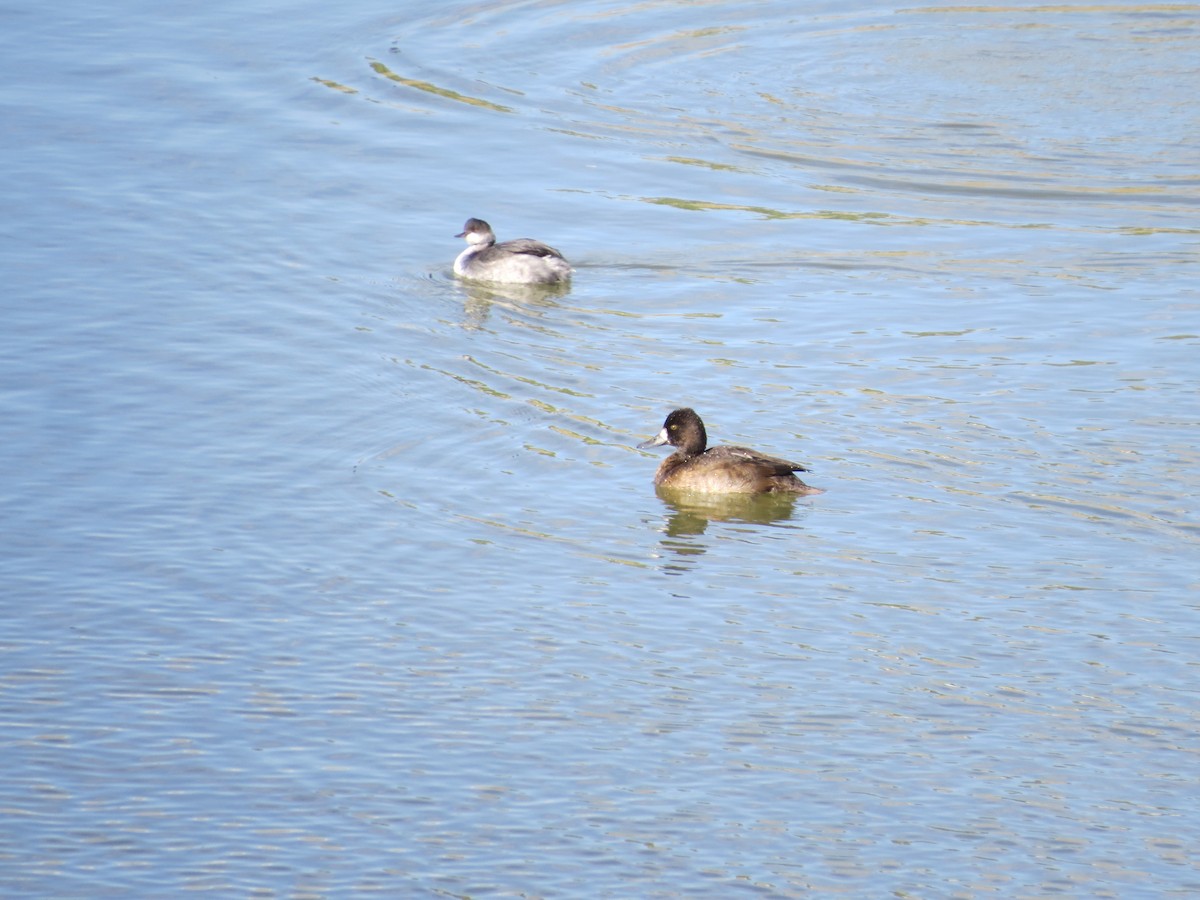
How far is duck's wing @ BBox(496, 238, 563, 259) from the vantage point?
55.8 feet

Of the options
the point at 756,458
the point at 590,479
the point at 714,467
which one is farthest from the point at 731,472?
the point at 590,479

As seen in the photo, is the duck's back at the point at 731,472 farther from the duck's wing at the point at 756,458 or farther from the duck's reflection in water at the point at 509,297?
the duck's reflection in water at the point at 509,297

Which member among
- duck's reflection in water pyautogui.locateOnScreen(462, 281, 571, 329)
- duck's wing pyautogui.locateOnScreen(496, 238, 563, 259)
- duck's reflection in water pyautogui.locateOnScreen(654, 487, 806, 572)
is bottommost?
duck's reflection in water pyautogui.locateOnScreen(654, 487, 806, 572)

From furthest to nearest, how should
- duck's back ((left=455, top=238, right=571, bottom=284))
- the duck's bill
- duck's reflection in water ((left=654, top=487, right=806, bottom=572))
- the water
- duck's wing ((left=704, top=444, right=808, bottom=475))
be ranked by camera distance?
duck's back ((left=455, top=238, right=571, bottom=284))
the duck's bill
duck's wing ((left=704, top=444, right=808, bottom=475))
duck's reflection in water ((left=654, top=487, right=806, bottom=572))
the water

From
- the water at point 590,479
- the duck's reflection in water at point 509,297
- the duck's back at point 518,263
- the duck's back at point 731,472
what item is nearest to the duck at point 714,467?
the duck's back at point 731,472

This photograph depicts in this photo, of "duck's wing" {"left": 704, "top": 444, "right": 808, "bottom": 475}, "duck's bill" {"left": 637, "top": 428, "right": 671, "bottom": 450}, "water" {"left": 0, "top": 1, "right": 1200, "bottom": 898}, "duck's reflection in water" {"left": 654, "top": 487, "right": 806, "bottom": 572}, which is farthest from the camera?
"duck's bill" {"left": 637, "top": 428, "right": 671, "bottom": 450}

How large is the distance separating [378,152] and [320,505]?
9.92m

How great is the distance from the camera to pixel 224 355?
14.7 metres

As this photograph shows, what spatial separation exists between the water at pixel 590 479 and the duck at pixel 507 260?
0.85 feet

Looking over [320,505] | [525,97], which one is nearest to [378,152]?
[525,97]

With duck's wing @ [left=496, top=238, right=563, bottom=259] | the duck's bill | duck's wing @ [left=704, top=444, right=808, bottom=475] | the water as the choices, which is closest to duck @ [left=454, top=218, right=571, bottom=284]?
duck's wing @ [left=496, top=238, right=563, bottom=259]

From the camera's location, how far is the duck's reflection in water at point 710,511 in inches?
481

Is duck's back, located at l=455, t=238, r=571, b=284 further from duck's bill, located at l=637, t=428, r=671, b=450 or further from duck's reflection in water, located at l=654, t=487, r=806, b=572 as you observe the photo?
duck's reflection in water, located at l=654, t=487, r=806, b=572

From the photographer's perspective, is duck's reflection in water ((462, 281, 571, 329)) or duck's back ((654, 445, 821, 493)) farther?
duck's reflection in water ((462, 281, 571, 329))
